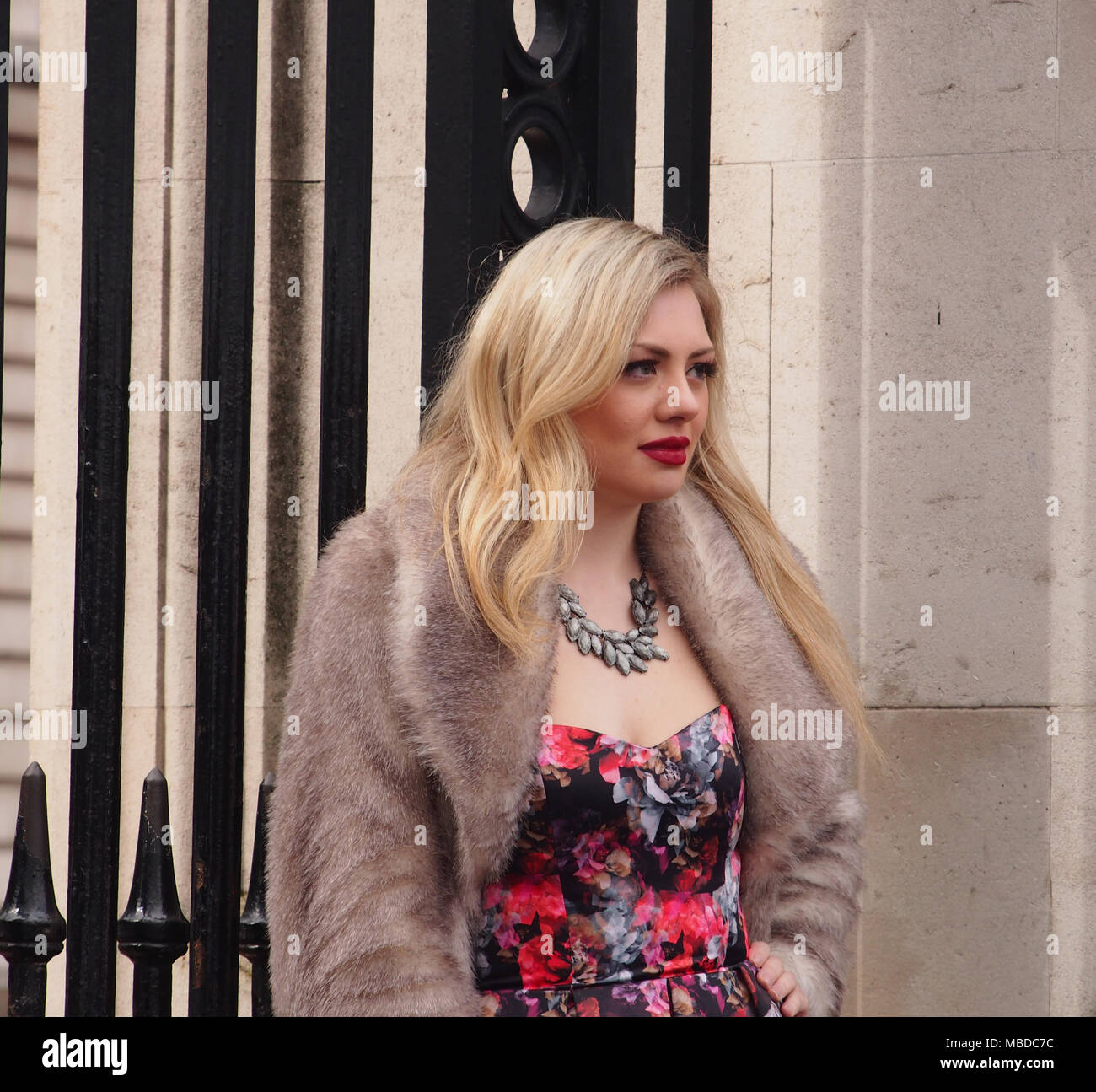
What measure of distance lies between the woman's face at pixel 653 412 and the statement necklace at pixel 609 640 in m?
0.24

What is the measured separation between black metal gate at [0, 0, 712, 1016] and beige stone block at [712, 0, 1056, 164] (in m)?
1.32

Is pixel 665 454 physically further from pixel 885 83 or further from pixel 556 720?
pixel 885 83

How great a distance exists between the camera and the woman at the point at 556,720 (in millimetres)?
2336

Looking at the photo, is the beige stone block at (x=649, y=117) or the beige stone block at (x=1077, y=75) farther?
the beige stone block at (x=649, y=117)

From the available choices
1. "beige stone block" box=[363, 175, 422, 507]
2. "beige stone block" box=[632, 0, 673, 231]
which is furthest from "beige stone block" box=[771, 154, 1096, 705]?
"beige stone block" box=[363, 175, 422, 507]

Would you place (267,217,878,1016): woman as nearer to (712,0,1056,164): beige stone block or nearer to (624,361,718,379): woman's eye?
(624,361,718,379): woman's eye

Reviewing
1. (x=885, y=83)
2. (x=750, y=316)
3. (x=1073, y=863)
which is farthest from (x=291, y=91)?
(x=1073, y=863)

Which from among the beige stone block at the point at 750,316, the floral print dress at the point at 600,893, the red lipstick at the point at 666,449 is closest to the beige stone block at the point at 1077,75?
the beige stone block at the point at 750,316

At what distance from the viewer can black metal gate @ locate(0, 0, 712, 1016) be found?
2572 millimetres

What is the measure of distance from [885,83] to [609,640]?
2.36 metres

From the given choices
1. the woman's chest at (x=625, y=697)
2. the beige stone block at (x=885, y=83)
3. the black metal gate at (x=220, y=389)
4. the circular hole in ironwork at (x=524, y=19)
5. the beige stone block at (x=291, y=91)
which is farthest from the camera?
the circular hole in ironwork at (x=524, y=19)

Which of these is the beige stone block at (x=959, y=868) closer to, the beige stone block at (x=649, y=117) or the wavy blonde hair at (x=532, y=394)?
the beige stone block at (x=649, y=117)

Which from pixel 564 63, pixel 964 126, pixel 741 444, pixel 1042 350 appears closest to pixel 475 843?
pixel 564 63

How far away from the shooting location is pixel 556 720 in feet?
8.01
